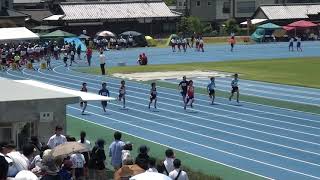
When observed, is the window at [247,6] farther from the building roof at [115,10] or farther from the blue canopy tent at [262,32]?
the blue canopy tent at [262,32]

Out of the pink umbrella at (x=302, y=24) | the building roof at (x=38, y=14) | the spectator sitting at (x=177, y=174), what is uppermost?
the building roof at (x=38, y=14)

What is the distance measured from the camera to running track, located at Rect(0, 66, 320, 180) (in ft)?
58.1

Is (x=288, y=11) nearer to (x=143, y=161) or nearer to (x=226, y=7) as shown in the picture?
(x=226, y=7)

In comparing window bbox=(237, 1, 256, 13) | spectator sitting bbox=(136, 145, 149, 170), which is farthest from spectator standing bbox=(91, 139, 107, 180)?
window bbox=(237, 1, 256, 13)

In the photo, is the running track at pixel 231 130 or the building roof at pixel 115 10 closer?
the running track at pixel 231 130

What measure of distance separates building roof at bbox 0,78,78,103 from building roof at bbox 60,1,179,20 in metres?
57.7

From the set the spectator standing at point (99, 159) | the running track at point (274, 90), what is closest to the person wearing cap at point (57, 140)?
the spectator standing at point (99, 159)

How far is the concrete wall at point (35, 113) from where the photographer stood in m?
14.8

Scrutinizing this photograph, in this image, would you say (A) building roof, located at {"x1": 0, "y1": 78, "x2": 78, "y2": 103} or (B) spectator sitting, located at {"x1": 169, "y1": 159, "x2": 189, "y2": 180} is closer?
(B) spectator sitting, located at {"x1": 169, "y1": 159, "x2": 189, "y2": 180}

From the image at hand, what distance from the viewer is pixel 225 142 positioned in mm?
20516

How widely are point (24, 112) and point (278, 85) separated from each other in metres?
21.8

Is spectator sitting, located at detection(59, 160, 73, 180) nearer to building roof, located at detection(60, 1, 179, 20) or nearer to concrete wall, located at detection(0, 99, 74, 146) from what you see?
concrete wall, located at detection(0, 99, 74, 146)

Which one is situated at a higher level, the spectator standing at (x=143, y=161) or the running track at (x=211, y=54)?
the spectator standing at (x=143, y=161)

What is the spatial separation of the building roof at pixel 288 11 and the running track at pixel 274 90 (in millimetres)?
44773
